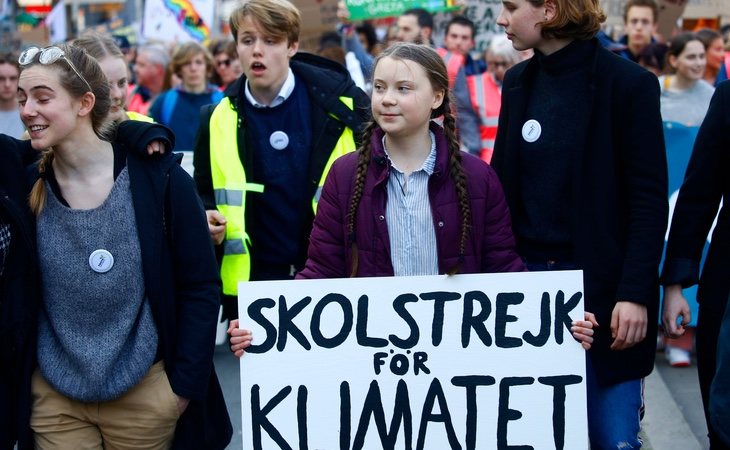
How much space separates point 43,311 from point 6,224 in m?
0.29

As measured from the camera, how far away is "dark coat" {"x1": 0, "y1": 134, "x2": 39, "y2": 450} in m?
3.33

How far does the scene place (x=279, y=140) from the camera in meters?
4.52

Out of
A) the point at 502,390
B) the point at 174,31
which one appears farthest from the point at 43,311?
the point at 174,31

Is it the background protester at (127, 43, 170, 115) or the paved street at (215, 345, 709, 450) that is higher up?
the background protester at (127, 43, 170, 115)

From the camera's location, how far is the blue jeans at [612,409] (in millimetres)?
3500

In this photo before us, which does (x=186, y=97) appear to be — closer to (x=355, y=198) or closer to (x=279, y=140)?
(x=279, y=140)

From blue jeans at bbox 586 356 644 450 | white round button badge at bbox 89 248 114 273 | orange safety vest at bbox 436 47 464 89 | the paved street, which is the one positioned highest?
orange safety vest at bbox 436 47 464 89

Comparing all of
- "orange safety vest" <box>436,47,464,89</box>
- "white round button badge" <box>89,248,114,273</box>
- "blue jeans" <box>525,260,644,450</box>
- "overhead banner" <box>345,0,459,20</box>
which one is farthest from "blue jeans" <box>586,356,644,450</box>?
"overhead banner" <box>345,0,459,20</box>

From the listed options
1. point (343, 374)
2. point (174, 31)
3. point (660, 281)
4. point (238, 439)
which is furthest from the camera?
point (174, 31)

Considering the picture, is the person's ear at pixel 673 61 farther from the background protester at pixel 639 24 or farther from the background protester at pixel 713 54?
the background protester at pixel 713 54

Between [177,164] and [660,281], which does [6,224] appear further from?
[660,281]

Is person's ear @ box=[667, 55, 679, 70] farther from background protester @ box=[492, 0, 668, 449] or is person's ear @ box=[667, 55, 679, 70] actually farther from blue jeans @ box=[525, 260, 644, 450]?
blue jeans @ box=[525, 260, 644, 450]

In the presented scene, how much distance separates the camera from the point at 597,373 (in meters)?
3.51

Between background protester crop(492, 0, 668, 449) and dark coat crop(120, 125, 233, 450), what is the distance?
106cm
